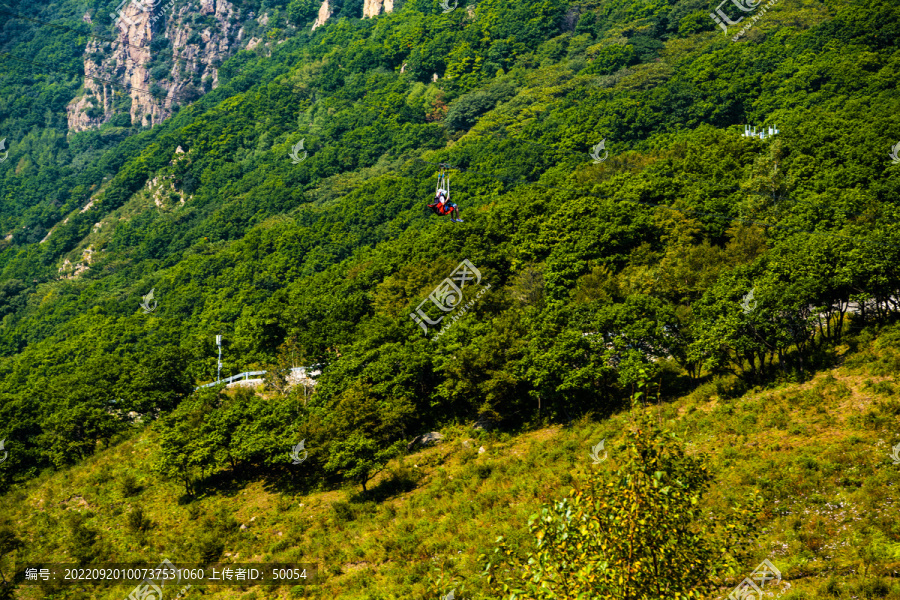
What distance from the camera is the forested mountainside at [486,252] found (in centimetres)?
3641

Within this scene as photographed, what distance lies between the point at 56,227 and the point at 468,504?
553 ft

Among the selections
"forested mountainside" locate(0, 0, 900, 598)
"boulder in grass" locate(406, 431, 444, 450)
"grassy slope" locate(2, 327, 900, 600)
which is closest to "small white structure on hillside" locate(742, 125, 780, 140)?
"forested mountainside" locate(0, 0, 900, 598)

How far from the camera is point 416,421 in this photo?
138 ft

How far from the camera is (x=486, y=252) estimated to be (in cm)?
5788

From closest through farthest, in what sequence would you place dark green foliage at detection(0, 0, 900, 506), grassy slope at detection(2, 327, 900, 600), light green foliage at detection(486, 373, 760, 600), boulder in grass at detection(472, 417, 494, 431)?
light green foliage at detection(486, 373, 760, 600), grassy slope at detection(2, 327, 900, 600), dark green foliage at detection(0, 0, 900, 506), boulder in grass at detection(472, 417, 494, 431)

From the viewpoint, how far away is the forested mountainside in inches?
1433

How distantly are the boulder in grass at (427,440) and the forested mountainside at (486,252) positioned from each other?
6.01 ft

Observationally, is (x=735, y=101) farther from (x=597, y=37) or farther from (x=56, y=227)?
(x=56, y=227)

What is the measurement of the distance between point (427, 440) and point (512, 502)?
1172 cm

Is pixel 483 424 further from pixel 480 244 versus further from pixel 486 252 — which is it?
pixel 480 244

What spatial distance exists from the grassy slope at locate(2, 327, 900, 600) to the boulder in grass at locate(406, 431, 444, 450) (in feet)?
2.75

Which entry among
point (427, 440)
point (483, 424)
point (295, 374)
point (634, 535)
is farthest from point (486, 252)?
point (634, 535)

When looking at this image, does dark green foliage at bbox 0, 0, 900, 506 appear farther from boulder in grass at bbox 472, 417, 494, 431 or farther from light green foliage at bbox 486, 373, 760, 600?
light green foliage at bbox 486, 373, 760, 600

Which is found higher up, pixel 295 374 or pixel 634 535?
pixel 634 535
